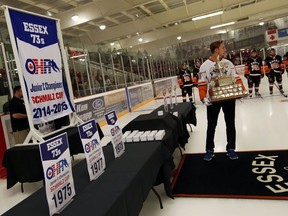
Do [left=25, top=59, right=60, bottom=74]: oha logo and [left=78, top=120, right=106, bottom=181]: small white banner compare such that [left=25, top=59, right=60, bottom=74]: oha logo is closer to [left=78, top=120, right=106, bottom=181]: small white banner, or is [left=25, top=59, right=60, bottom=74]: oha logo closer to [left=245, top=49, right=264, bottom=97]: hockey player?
[left=78, top=120, right=106, bottom=181]: small white banner

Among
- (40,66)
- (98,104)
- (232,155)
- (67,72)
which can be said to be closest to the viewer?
(40,66)

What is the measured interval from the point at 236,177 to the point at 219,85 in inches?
39.4

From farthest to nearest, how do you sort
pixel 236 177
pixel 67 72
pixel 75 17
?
pixel 75 17
pixel 67 72
pixel 236 177

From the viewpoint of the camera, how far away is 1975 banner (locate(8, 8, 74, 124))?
3.01m

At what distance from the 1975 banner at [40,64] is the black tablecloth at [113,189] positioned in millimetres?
1242

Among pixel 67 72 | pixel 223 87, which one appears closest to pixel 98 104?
pixel 67 72

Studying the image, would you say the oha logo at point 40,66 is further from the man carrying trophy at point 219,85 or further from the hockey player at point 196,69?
the hockey player at point 196,69

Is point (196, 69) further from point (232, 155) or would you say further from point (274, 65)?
point (232, 155)

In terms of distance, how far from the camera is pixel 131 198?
173 cm

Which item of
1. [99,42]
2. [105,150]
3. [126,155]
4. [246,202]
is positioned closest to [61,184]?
[126,155]

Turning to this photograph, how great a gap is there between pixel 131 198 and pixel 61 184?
1.45 feet

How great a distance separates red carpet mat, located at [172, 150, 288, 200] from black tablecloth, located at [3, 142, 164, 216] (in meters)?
0.60

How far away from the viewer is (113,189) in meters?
1.68

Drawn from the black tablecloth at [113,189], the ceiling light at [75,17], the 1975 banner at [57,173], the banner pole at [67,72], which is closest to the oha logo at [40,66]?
the banner pole at [67,72]
